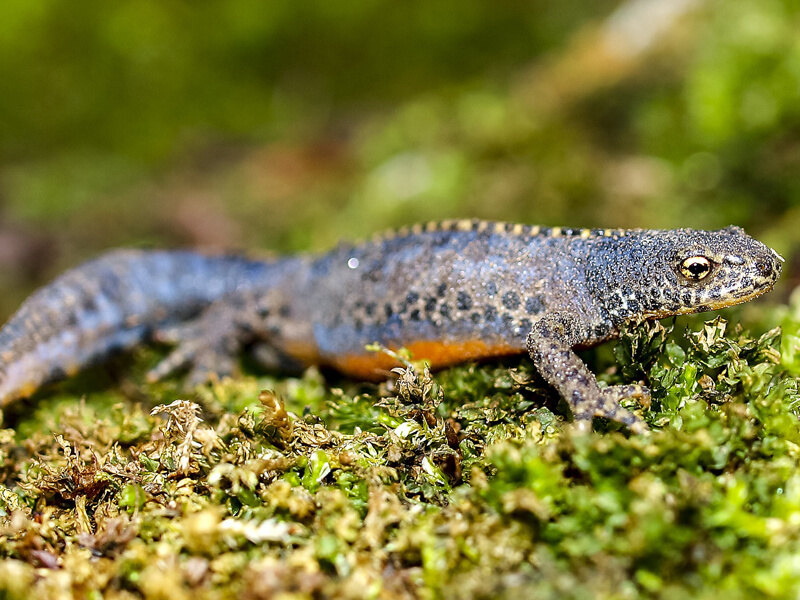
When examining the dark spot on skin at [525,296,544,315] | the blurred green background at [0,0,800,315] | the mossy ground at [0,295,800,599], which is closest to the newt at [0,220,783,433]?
the dark spot on skin at [525,296,544,315]

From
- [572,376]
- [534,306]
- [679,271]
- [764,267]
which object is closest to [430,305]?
[534,306]

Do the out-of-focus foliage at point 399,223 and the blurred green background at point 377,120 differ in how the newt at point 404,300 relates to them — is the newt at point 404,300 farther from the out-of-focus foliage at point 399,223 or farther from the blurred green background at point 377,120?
the blurred green background at point 377,120

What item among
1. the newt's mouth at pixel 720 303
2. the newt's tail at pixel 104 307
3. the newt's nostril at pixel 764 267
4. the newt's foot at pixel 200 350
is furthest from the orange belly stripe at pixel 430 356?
the newt's tail at pixel 104 307

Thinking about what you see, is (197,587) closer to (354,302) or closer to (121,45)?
(354,302)

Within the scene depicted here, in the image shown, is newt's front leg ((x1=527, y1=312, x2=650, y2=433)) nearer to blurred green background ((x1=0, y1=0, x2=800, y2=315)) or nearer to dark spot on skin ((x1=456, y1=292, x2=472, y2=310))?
dark spot on skin ((x1=456, y1=292, x2=472, y2=310))

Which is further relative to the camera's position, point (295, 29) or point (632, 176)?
point (295, 29)

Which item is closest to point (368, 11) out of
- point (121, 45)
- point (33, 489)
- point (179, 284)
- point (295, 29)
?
point (295, 29)
